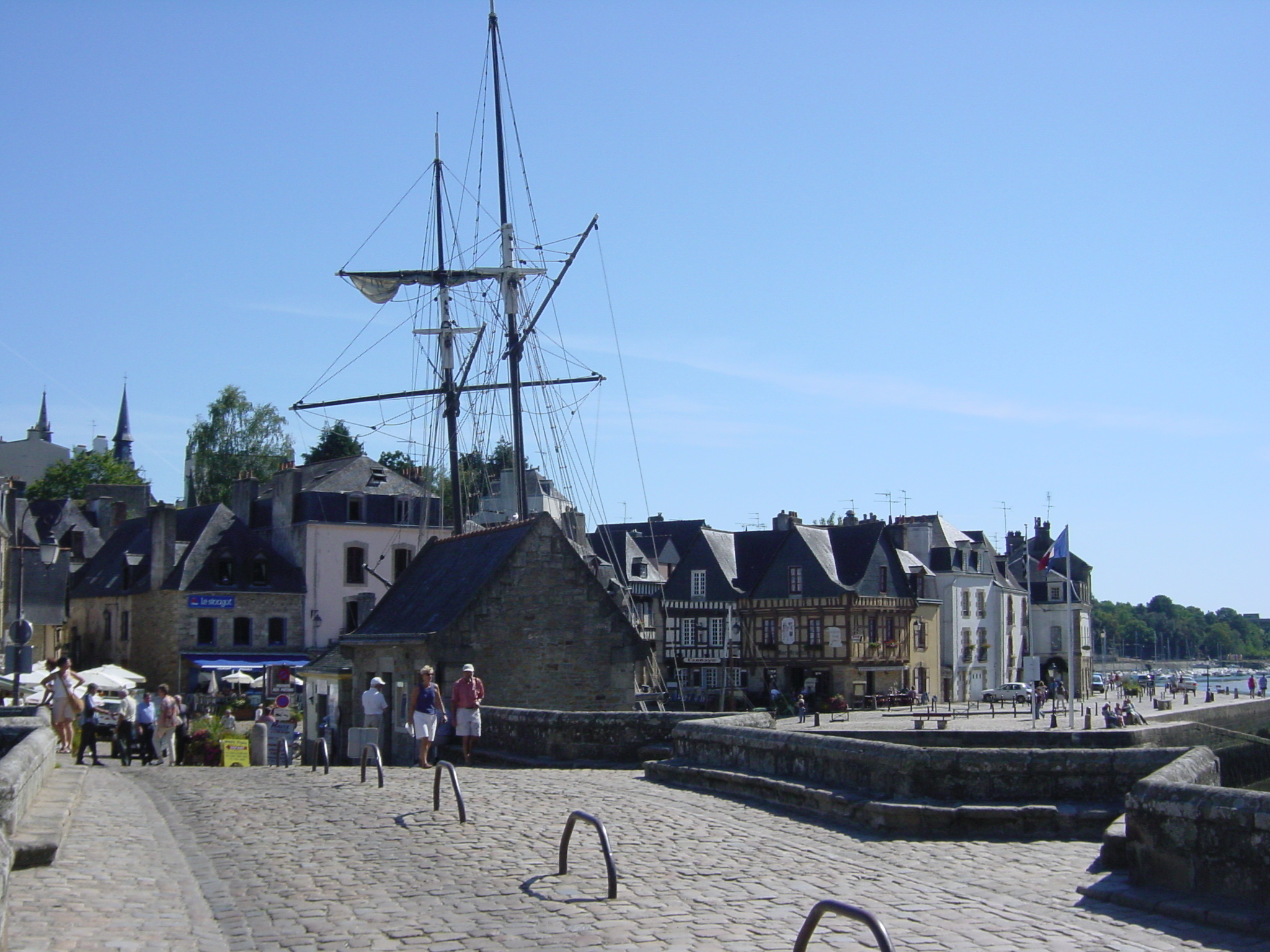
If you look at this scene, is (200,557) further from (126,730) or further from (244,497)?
(126,730)

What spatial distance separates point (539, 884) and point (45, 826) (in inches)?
173

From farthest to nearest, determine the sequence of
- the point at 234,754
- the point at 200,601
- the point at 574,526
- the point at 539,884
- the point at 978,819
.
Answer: the point at 200,601 < the point at 574,526 < the point at 234,754 < the point at 978,819 < the point at 539,884

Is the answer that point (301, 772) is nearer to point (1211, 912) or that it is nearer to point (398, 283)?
point (1211, 912)

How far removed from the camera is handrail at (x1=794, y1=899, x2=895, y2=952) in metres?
5.53

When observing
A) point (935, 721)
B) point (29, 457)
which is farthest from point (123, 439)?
point (935, 721)

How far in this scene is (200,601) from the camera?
4875 cm

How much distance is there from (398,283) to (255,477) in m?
25.8

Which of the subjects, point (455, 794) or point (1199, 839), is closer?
point (1199, 839)

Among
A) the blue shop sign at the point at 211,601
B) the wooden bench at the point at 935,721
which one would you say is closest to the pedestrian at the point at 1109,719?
the wooden bench at the point at 935,721

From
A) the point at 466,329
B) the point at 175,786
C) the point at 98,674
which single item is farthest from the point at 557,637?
the point at 466,329

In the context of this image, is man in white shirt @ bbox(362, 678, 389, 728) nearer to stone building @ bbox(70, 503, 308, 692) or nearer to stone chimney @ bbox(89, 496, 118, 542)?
stone building @ bbox(70, 503, 308, 692)

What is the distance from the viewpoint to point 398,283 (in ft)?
148

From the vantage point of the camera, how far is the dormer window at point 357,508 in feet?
173

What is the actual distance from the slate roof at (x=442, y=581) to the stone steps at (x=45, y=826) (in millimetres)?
10930
